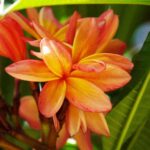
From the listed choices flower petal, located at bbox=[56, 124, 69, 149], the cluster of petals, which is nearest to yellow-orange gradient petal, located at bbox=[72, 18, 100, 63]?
the cluster of petals

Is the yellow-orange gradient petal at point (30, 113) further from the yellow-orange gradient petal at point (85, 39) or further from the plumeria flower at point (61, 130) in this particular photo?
the yellow-orange gradient petal at point (85, 39)

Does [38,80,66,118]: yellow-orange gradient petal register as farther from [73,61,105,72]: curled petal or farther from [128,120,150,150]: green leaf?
[128,120,150,150]: green leaf

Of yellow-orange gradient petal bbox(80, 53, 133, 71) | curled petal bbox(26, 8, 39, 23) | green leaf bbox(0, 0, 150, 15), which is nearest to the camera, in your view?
green leaf bbox(0, 0, 150, 15)

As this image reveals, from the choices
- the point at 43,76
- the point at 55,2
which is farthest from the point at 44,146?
the point at 55,2

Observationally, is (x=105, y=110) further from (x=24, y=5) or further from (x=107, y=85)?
(x=24, y=5)

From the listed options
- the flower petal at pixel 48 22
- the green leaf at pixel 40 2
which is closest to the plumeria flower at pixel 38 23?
the flower petal at pixel 48 22

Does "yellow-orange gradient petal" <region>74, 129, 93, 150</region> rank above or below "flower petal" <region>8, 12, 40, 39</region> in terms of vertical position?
below
